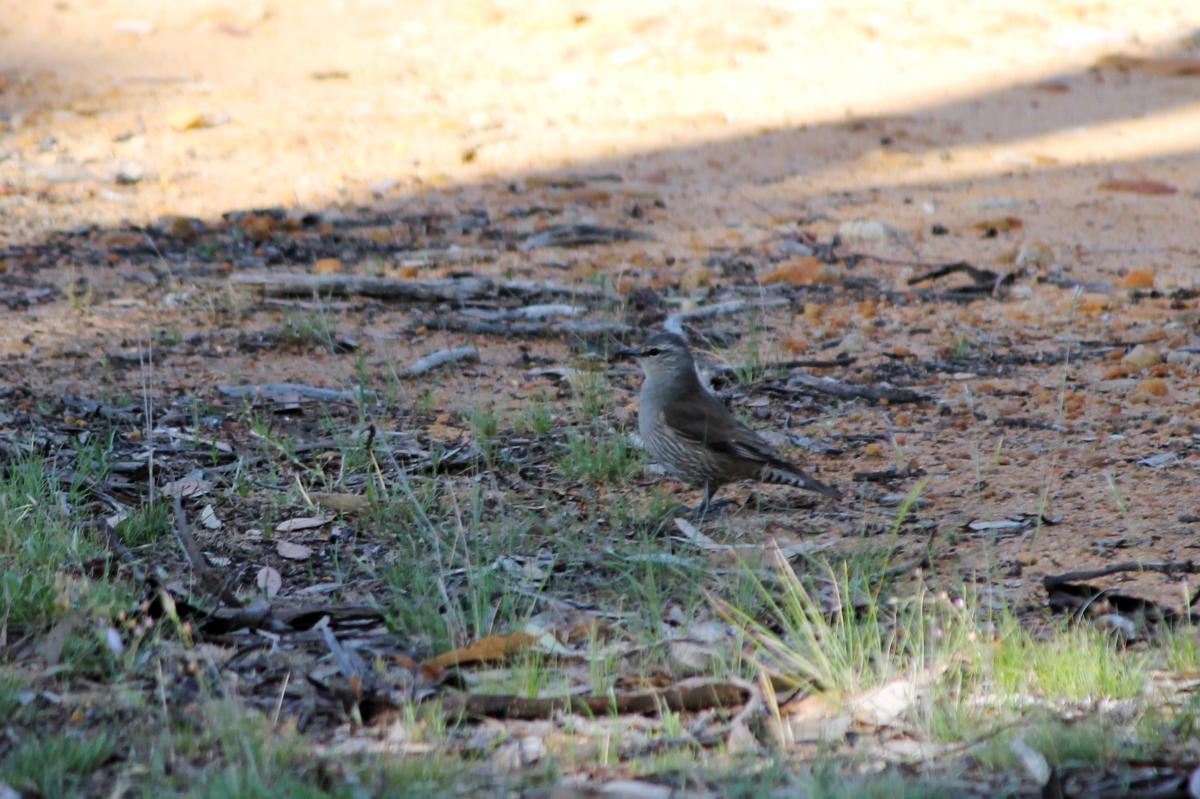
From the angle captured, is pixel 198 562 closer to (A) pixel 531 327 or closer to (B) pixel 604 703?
(B) pixel 604 703

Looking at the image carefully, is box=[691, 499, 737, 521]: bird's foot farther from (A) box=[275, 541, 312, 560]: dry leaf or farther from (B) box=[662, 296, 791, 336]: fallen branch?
(B) box=[662, 296, 791, 336]: fallen branch

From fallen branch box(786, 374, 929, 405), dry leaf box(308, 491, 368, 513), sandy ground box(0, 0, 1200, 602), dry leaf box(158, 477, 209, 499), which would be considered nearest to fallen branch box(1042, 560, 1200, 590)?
sandy ground box(0, 0, 1200, 602)

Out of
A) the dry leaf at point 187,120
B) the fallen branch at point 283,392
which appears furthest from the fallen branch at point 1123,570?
the dry leaf at point 187,120

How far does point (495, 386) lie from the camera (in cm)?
666

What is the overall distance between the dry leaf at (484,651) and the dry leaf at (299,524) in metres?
1.26

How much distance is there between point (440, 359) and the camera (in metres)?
6.83

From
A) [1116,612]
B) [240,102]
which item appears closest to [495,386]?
[1116,612]

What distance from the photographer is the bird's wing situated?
531 centimetres

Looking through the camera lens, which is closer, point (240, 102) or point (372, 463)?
point (372, 463)

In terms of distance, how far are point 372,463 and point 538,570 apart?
113 cm

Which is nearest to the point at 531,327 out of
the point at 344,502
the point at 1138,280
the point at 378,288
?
the point at 378,288

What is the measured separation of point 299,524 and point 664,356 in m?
1.60

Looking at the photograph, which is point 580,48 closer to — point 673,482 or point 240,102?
point 240,102

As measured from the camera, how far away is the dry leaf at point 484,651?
3.91 m
